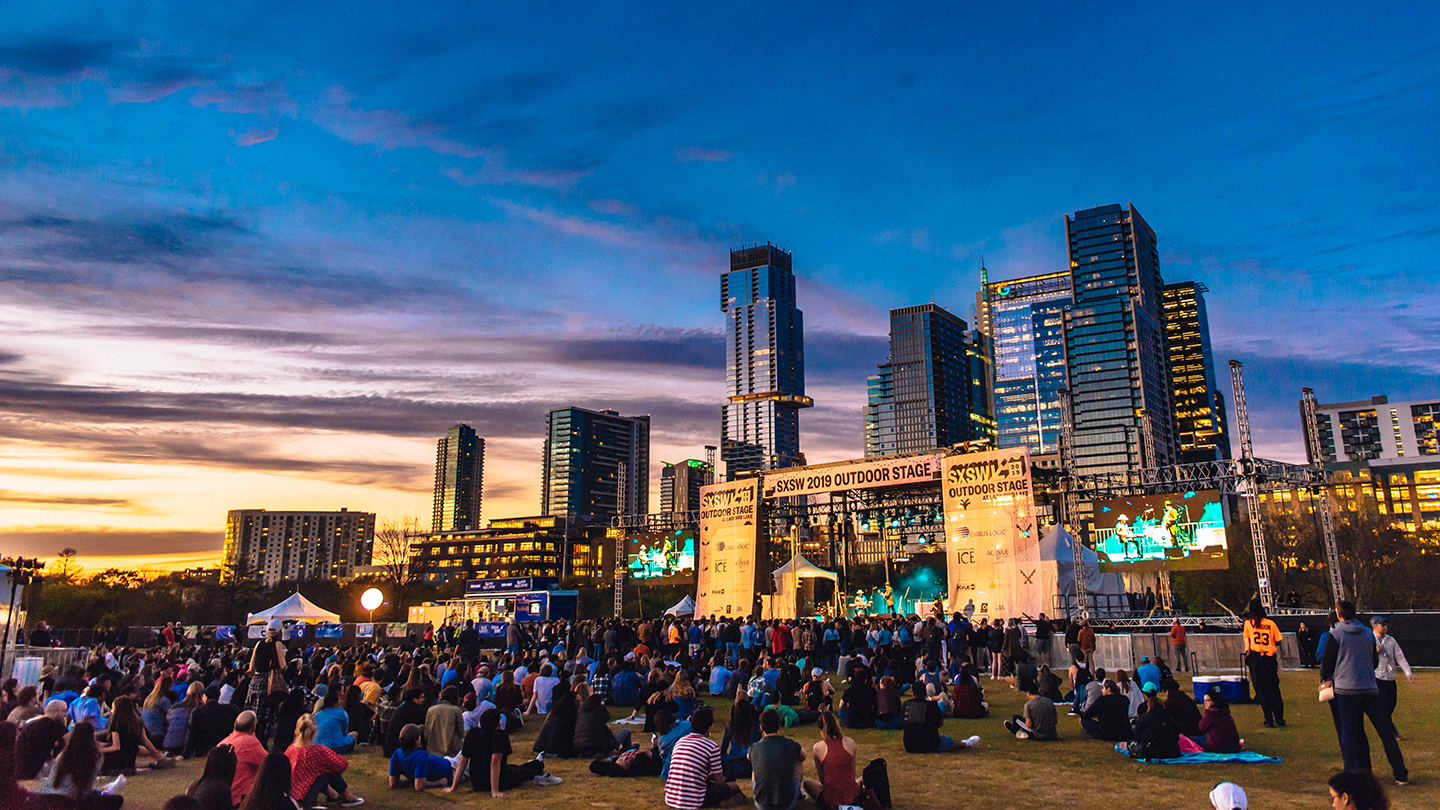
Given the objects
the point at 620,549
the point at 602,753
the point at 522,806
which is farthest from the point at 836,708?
the point at 620,549

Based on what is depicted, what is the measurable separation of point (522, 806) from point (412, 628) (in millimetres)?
31710

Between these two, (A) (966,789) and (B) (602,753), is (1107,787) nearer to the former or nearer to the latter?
(A) (966,789)

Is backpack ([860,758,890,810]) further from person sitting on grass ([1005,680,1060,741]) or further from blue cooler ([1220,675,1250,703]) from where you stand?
blue cooler ([1220,675,1250,703])

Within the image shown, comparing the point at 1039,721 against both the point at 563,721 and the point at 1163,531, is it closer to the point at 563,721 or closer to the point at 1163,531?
the point at 563,721

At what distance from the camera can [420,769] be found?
9.95 meters

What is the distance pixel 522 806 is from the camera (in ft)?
29.2

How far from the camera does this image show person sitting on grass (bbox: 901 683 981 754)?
459 inches

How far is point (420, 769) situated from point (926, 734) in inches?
255

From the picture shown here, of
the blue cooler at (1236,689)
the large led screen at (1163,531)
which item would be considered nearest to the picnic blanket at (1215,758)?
the blue cooler at (1236,689)

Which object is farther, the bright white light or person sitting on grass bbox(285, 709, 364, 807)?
the bright white light

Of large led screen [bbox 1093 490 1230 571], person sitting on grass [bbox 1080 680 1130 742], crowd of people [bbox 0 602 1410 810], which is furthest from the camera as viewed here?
large led screen [bbox 1093 490 1230 571]

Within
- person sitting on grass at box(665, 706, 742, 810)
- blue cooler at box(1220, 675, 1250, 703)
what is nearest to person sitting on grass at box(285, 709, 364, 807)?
person sitting on grass at box(665, 706, 742, 810)

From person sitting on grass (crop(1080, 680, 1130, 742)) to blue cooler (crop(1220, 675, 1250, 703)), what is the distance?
14.8ft

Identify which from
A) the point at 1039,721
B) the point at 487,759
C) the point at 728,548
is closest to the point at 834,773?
the point at 487,759
